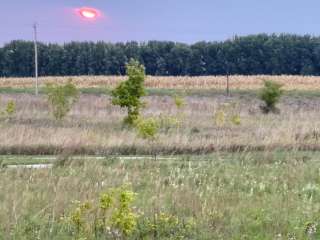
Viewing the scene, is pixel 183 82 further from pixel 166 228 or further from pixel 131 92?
pixel 166 228

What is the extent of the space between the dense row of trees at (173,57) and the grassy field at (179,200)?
325 ft

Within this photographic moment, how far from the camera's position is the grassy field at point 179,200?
7.38m

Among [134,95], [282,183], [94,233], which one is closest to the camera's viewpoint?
[94,233]

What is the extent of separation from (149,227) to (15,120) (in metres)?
22.4

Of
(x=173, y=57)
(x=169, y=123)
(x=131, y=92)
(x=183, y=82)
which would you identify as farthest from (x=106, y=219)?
(x=173, y=57)

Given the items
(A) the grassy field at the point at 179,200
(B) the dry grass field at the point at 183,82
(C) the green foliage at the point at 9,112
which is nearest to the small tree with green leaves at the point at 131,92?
(C) the green foliage at the point at 9,112

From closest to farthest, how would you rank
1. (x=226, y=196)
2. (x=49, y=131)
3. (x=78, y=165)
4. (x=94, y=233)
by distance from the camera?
1. (x=94, y=233)
2. (x=226, y=196)
3. (x=78, y=165)
4. (x=49, y=131)

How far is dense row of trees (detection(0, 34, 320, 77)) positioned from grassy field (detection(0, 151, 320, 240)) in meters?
99.0

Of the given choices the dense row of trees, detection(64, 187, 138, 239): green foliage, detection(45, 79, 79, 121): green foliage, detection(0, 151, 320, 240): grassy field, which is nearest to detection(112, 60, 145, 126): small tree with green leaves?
detection(45, 79, 79, 121): green foliage

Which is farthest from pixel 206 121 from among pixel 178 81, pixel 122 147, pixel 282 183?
pixel 178 81

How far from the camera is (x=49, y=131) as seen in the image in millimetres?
21609

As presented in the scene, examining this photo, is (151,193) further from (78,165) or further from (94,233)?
(78,165)

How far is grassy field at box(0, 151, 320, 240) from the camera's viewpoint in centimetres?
738

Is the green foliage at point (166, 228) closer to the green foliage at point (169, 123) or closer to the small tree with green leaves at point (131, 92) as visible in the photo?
the green foliage at point (169, 123)
